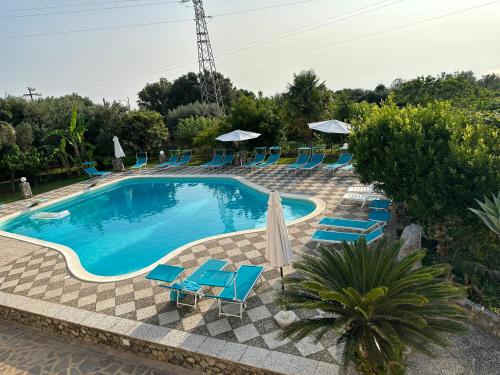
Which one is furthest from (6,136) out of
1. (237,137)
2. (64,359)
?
(64,359)

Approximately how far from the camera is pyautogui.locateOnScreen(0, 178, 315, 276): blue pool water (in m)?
10.7

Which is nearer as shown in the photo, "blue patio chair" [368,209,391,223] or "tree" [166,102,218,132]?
"blue patio chair" [368,209,391,223]

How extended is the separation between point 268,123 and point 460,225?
15557mm

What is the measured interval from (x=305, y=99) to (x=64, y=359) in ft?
60.2

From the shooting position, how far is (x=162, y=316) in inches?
245

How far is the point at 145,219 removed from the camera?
13.8 metres

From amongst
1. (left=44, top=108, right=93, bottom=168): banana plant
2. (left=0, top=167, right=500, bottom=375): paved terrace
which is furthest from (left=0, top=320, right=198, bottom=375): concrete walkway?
(left=44, top=108, right=93, bottom=168): banana plant

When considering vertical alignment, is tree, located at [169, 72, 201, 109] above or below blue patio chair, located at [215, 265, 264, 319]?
above

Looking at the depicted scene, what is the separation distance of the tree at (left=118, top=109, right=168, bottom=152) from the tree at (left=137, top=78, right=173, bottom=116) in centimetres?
2626

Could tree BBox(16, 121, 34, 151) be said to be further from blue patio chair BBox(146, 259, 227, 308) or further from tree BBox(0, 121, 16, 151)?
blue patio chair BBox(146, 259, 227, 308)

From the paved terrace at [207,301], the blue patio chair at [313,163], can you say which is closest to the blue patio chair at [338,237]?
the paved terrace at [207,301]

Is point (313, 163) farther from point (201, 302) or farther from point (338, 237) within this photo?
point (201, 302)

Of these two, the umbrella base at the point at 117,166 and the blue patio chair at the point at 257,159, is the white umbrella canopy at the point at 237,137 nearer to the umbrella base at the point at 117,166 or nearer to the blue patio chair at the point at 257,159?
the blue patio chair at the point at 257,159

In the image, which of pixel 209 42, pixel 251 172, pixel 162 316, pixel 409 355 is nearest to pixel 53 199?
pixel 251 172
